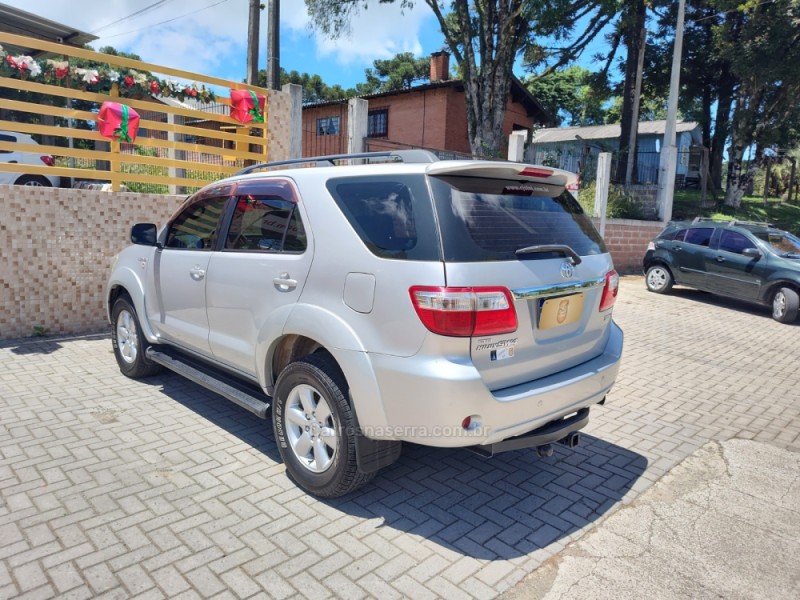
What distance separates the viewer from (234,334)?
3.85m

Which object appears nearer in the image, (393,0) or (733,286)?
(733,286)

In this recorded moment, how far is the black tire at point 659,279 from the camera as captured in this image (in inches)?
482

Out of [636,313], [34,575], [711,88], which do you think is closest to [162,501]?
[34,575]

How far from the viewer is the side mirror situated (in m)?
4.86

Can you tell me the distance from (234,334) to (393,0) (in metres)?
19.2

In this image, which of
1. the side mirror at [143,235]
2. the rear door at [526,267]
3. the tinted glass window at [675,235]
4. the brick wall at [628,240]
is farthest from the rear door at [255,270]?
the brick wall at [628,240]

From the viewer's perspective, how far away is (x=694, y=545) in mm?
3010

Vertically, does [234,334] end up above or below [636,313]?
above

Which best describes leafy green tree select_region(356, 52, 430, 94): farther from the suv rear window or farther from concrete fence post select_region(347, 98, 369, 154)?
the suv rear window

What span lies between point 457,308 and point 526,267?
531 millimetres

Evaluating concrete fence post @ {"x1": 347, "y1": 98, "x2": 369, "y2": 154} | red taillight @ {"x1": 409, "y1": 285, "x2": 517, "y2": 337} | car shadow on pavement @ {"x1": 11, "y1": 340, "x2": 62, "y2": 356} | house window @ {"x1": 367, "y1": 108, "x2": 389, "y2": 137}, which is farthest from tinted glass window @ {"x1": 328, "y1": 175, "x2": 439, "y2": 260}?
house window @ {"x1": 367, "y1": 108, "x2": 389, "y2": 137}

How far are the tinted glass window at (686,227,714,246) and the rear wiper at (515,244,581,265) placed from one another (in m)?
9.54

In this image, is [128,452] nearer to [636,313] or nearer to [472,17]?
[636,313]

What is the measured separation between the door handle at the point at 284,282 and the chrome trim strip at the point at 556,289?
1.33 m
